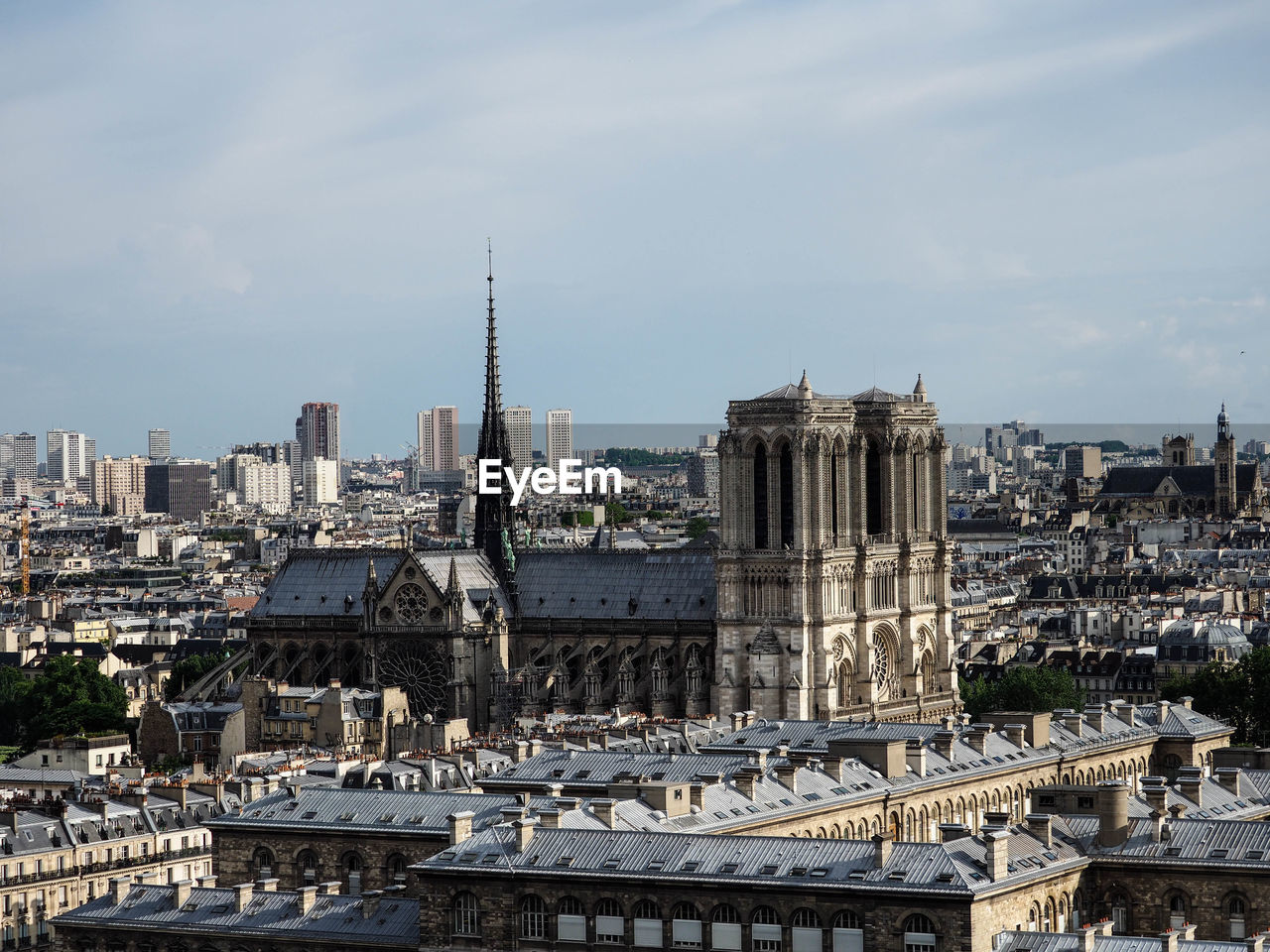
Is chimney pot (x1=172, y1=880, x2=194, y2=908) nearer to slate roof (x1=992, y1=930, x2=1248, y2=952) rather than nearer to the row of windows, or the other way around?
the row of windows

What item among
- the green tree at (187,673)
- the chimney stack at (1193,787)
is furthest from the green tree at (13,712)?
the chimney stack at (1193,787)

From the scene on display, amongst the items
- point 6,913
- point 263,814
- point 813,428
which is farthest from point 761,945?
point 813,428

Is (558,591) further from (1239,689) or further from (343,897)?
(343,897)

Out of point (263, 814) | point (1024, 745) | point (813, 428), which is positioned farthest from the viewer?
point (813, 428)

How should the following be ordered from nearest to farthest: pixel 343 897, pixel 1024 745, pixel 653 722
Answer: pixel 343 897 < pixel 1024 745 < pixel 653 722

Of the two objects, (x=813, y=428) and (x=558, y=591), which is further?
(x=558, y=591)

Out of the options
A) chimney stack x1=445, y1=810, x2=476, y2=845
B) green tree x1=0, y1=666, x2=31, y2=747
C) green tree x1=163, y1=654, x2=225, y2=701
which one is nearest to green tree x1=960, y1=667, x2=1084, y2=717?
green tree x1=163, y1=654, x2=225, y2=701

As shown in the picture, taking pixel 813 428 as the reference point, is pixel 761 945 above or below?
below
